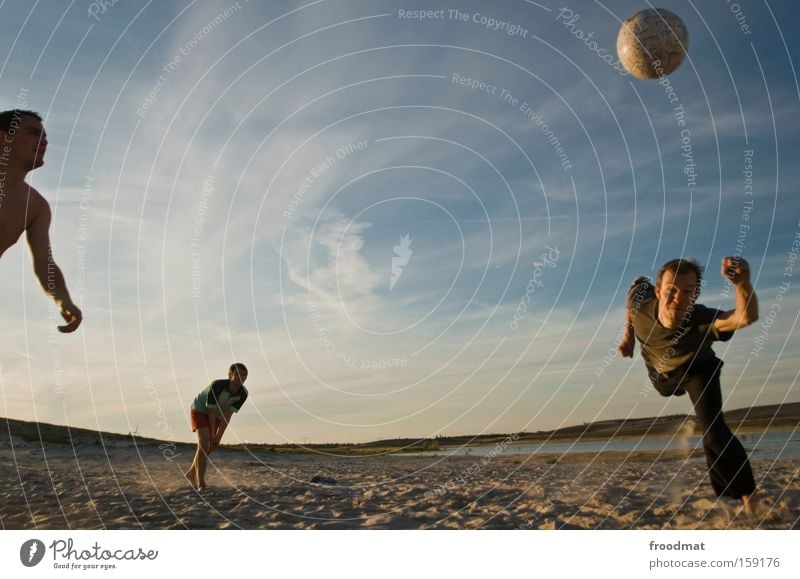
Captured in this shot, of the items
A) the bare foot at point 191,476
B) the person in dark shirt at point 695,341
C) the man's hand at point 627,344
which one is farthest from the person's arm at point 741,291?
the bare foot at point 191,476

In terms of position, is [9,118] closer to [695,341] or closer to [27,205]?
[27,205]

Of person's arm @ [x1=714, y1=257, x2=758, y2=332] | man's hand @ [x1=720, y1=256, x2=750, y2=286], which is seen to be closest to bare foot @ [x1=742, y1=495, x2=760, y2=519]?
person's arm @ [x1=714, y1=257, x2=758, y2=332]

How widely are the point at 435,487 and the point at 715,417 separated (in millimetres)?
6896

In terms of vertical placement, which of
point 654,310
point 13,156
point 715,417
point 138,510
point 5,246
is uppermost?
point 13,156

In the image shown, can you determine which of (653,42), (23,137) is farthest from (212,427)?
(653,42)

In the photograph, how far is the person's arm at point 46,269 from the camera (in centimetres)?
985

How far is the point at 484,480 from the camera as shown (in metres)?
15.0

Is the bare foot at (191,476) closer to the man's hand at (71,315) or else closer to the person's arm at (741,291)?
the man's hand at (71,315)

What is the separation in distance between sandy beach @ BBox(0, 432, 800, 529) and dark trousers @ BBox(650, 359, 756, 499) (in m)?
0.70

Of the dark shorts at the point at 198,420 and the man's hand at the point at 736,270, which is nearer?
the man's hand at the point at 736,270

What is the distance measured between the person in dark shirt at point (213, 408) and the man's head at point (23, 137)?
521 centimetres
